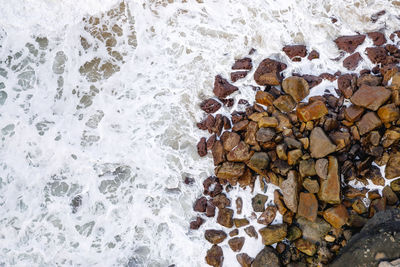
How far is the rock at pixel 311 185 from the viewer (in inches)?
181

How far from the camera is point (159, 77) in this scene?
5.48 m

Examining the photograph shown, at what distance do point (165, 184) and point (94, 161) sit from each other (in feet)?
4.16

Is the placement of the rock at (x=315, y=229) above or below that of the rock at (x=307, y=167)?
below

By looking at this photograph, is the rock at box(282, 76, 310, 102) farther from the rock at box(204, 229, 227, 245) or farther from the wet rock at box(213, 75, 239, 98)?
the rock at box(204, 229, 227, 245)

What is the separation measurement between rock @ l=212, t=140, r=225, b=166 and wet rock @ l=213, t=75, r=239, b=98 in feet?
2.61

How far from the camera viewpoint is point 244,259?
4832 millimetres

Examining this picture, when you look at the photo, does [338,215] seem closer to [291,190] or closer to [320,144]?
[291,190]

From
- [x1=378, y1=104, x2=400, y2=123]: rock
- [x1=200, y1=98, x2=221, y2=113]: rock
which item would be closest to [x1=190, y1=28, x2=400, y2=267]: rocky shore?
[x1=378, y1=104, x2=400, y2=123]: rock

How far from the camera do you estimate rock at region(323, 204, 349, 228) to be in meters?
4.55

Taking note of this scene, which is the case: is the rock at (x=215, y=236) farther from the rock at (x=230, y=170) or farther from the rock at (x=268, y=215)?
the rock at (x=230, y=170)

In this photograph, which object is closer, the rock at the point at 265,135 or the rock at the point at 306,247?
the rock at the point at 306,247

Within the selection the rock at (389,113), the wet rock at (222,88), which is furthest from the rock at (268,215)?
the rock at (389,113)

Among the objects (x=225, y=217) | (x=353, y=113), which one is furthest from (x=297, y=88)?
(x=225, y=217)

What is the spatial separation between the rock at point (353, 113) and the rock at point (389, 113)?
266 millimetres
